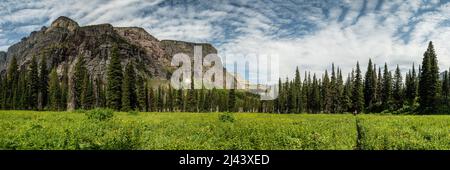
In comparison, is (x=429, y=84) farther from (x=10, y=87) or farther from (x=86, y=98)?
(x=10, y=87)

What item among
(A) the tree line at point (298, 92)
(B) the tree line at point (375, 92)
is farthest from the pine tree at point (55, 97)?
(B) the tree line at point (375, 92)

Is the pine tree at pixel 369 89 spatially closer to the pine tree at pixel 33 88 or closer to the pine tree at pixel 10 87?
the pine tree at pixel 33 88

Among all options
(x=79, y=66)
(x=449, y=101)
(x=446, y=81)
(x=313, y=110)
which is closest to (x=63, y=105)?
(x=79, y=66)

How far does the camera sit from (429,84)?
81.2 meters

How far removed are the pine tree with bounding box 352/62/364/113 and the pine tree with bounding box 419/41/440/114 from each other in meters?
16.4

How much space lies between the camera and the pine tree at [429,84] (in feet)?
261
